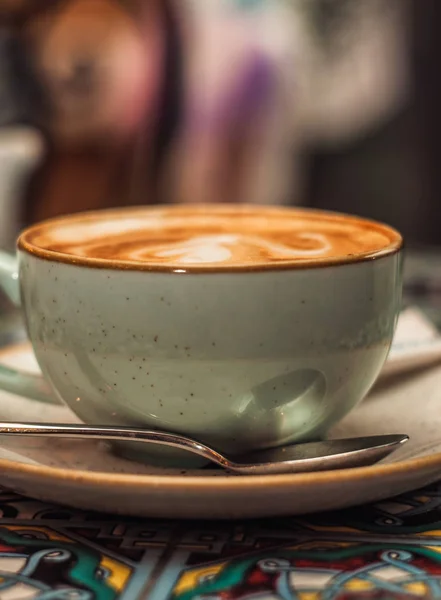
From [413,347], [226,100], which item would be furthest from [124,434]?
[226,100]

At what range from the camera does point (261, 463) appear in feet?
1.39

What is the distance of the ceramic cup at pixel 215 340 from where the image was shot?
0.41 metres

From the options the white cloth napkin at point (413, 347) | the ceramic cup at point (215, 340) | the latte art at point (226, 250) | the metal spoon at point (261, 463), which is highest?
the latte art at point (226, 250)

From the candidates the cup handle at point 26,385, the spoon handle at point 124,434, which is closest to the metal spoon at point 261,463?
the spoon handle at point 124,434

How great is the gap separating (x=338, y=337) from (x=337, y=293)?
2cm

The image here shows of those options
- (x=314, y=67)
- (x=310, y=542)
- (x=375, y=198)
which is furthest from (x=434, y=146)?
(x=310, y=542)

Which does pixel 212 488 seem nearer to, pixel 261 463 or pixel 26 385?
pixel 261 463

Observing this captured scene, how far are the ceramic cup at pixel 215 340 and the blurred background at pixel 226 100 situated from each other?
1.49 meters

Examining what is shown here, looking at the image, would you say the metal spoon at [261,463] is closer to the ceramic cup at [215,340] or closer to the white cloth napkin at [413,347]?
the ceramic cup at [215,340]

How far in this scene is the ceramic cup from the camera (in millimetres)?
415

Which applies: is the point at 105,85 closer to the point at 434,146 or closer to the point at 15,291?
the point at 434,146

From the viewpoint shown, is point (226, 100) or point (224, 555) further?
point (226, 100)

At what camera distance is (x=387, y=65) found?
6.43 ft

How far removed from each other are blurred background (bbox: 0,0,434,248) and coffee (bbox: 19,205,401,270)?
4.47 feet
